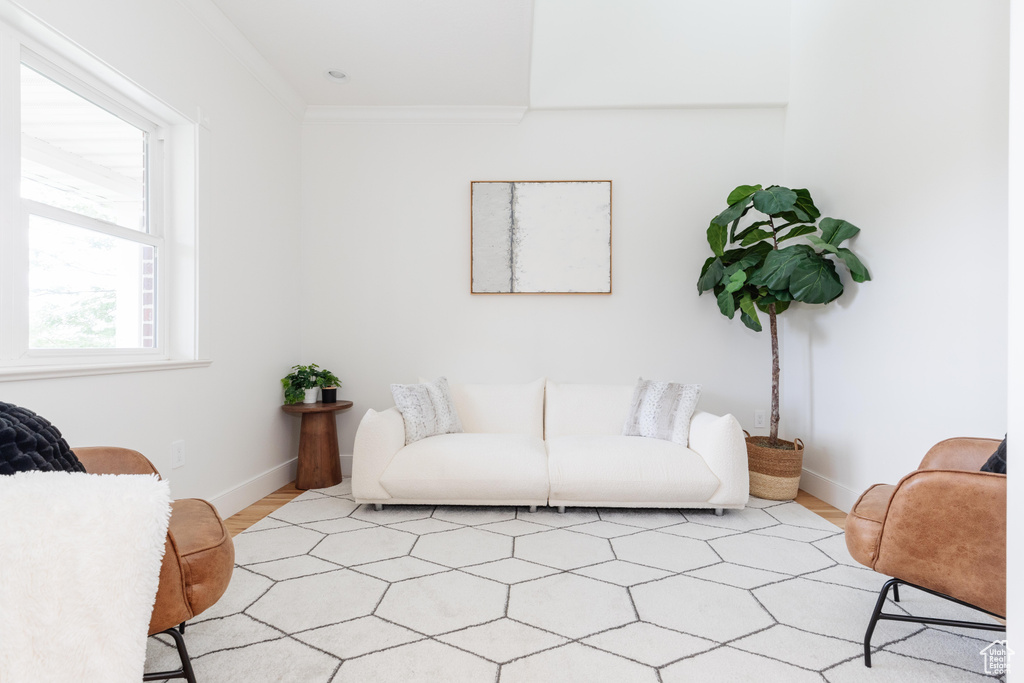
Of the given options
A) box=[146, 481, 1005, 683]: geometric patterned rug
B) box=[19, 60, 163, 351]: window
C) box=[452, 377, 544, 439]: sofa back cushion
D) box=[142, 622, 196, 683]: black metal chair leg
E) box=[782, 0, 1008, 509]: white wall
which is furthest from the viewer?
box=[452, 377, 544, 439]: sofa back cushion

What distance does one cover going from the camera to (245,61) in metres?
2.83

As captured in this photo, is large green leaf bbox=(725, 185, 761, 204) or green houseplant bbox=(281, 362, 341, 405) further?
green houseplant bbox=(281, 362, 341, 405)

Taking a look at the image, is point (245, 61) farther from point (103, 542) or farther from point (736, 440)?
point (736, 440)

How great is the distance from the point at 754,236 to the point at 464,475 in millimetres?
2282

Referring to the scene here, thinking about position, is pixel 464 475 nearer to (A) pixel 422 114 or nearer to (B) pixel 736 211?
(B) pixel 736 211

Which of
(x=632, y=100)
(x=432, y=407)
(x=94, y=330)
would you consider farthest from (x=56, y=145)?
(x=632, y=100)

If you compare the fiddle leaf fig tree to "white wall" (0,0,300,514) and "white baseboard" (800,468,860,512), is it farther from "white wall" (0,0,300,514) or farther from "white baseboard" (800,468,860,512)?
"white wall" (0,0,300,514)

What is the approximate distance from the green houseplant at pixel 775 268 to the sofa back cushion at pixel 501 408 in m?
1.33

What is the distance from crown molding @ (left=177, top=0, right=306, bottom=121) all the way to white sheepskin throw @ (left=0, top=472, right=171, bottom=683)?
7.97ft

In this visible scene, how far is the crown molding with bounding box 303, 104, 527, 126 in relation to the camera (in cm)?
358

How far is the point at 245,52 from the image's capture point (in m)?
2.79

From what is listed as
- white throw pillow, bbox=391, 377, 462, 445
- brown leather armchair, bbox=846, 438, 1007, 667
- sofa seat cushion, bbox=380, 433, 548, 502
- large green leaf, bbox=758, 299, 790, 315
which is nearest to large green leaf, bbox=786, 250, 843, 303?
large green leaf, bbox=758, 299, 790, 315

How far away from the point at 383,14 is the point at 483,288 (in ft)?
5.69

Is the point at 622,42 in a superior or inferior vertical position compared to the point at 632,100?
superior
